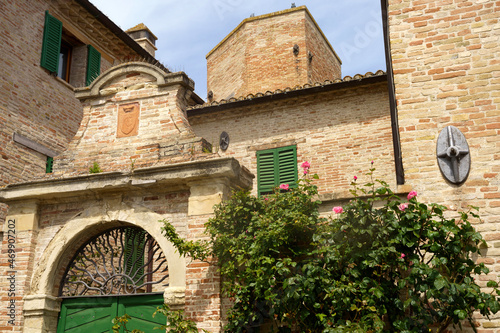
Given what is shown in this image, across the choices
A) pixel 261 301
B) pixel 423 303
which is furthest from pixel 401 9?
pixel 261 301

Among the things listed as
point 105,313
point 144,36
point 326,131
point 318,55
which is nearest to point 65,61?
point 144,36

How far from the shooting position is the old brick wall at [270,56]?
15.1 meters

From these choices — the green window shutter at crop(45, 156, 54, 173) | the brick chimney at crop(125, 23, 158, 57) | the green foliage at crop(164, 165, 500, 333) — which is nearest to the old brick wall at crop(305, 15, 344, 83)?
the brick chimney at crop(125, 23, 158, 57)

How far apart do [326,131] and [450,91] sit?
4926 millimetres

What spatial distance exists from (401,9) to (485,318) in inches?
154

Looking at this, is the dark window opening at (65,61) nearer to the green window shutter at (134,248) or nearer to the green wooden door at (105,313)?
the green window shutter at (134,248)

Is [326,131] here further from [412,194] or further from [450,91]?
[412,194]

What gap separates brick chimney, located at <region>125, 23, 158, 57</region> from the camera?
17703 millimetres

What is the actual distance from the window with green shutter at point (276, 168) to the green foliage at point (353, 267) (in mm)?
4691

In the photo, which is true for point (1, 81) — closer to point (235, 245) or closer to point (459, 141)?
point (235, 245)

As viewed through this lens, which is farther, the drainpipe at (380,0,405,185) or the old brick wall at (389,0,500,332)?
the drainpipe at (380,0,405,185)

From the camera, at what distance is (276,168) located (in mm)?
11320

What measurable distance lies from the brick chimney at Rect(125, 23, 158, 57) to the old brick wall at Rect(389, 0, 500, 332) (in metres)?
12.3

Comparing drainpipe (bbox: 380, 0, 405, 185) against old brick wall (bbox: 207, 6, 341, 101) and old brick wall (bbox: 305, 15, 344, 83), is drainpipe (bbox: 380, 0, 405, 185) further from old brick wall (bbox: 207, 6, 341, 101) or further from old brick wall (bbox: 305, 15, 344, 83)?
old brick wall (bbox: 305, 15, 344, 83)
